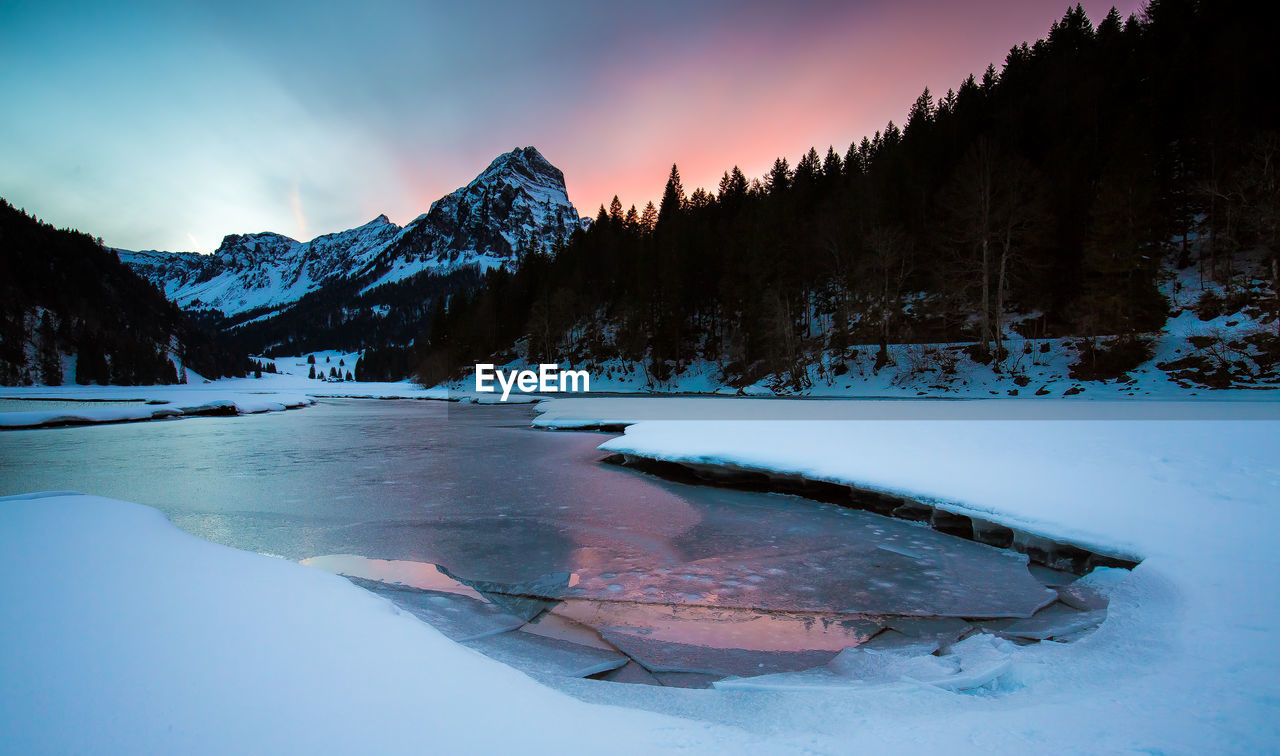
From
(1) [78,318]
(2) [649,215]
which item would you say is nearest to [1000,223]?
(2) [649,215]

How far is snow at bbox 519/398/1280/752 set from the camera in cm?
235

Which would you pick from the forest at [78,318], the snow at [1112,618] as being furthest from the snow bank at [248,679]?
the forest at [78,318]

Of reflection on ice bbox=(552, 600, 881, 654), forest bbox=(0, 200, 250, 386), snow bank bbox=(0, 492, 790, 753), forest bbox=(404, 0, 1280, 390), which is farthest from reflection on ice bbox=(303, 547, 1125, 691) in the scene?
forest bbox=(0, 200, 250, 386)

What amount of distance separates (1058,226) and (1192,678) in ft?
123

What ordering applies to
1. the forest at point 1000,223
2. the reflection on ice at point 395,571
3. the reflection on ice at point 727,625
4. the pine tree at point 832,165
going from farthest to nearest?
the pine tree at point 832,165 < the forest at point 1000,223 < the reflection on ice at point 395,571 < the reflection on ice at point 727,625

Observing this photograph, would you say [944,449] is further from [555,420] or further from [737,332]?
[737,332]

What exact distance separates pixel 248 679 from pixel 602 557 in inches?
151

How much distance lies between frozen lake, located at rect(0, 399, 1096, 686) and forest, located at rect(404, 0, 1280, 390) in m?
25.8

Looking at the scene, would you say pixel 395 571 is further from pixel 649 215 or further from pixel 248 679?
pixel 649 215

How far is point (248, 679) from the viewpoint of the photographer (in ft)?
7.77

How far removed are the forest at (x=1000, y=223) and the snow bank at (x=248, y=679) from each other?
3032 centimetres

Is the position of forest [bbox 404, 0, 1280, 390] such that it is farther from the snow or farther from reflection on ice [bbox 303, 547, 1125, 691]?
reflection on ice [bbox 303, 547, 1125, 691]

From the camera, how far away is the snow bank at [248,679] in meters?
1.95

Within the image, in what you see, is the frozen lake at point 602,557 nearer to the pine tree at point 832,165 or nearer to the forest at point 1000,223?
the forest at point 1000,223
